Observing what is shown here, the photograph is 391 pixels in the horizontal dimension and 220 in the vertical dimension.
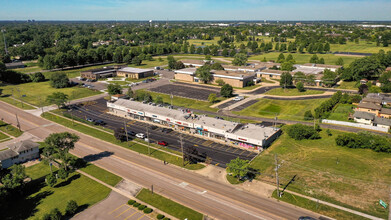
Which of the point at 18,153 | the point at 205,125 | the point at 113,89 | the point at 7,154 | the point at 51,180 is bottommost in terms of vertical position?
the point at 51,180

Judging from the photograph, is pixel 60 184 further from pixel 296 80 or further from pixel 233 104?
pixel 296 80

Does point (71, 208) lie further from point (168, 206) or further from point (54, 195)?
point (168, 206)

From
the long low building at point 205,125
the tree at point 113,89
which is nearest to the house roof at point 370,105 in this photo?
the long low building at point 205,125

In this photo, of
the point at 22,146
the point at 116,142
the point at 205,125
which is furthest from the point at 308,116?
the point at 22,146

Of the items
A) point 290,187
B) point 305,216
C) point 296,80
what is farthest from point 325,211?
point 296,80

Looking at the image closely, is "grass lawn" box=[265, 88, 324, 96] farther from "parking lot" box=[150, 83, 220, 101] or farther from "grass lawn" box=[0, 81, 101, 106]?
"grass lawn" box=[0, 81, 101, 106]

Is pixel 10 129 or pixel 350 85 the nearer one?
pixel 10 129
